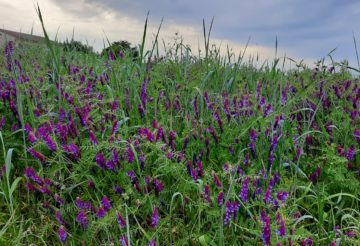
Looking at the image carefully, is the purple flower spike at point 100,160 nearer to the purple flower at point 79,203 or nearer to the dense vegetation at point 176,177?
the dense vegetation at point 176,177

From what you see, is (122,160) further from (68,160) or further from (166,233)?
(166,233)

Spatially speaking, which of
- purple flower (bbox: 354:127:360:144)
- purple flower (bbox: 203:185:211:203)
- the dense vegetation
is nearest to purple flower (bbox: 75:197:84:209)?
the dense vegetation

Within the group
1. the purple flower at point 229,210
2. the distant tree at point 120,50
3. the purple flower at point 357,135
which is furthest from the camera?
the distant tree at point 120,50

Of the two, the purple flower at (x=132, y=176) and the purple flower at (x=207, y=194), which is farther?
the purple flower at (x=132, y=176)

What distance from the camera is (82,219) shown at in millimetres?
2373

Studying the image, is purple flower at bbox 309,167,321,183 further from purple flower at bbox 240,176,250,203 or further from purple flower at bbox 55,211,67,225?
purple flower at bbox 55,211,67,225

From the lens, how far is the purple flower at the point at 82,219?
7.76ft

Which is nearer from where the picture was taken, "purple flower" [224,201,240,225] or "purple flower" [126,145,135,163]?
"purple flower" [224,201,240,225]

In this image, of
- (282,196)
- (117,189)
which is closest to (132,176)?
(117,189)

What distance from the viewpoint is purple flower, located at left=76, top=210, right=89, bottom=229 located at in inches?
93.1

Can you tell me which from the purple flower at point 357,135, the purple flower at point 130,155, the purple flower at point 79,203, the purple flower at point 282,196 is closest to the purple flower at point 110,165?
the purple flower at point 130,155

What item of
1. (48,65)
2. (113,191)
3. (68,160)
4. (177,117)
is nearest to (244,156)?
(177,117)

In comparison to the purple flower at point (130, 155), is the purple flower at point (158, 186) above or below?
below

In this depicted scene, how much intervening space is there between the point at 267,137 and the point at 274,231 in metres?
0.96
